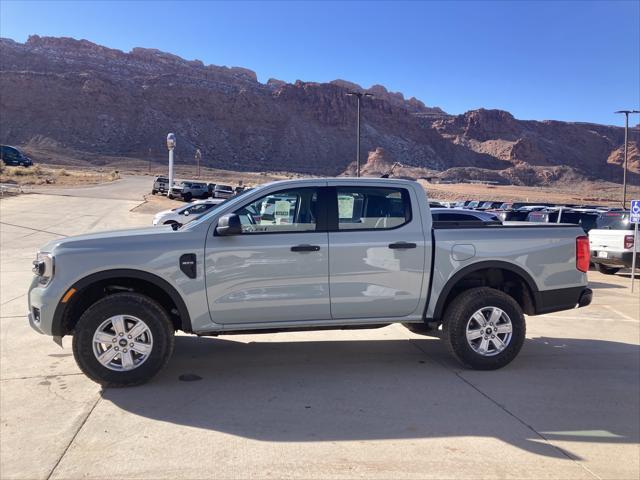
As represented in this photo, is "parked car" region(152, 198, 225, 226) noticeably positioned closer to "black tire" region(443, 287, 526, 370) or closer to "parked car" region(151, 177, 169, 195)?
"black tire" region(443, 287, 526, 370)

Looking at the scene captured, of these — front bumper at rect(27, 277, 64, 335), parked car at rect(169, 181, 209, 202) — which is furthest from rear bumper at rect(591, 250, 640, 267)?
parked car at rect(169, 181, 209, 202)

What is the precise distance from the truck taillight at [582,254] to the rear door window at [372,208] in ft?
6.17

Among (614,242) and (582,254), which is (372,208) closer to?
(582,254)

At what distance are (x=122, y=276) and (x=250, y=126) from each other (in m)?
130

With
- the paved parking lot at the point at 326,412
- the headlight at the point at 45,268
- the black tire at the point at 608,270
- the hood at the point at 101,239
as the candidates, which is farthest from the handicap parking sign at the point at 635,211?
the headlight at the point at 45,268

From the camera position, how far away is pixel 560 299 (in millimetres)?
6070

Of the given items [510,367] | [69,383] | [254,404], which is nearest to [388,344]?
[510,367]

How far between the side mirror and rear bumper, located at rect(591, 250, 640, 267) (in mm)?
11799

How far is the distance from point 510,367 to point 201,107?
129m

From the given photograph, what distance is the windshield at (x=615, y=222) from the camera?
48.3ft

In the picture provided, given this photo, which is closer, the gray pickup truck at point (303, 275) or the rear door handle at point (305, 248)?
the gray pickup truck at point (303, 275)

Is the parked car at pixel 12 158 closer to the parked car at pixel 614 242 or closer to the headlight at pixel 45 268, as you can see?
the parked car at pixel 614 242

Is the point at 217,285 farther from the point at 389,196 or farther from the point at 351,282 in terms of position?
the point at 389,196

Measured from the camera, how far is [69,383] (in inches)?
213
